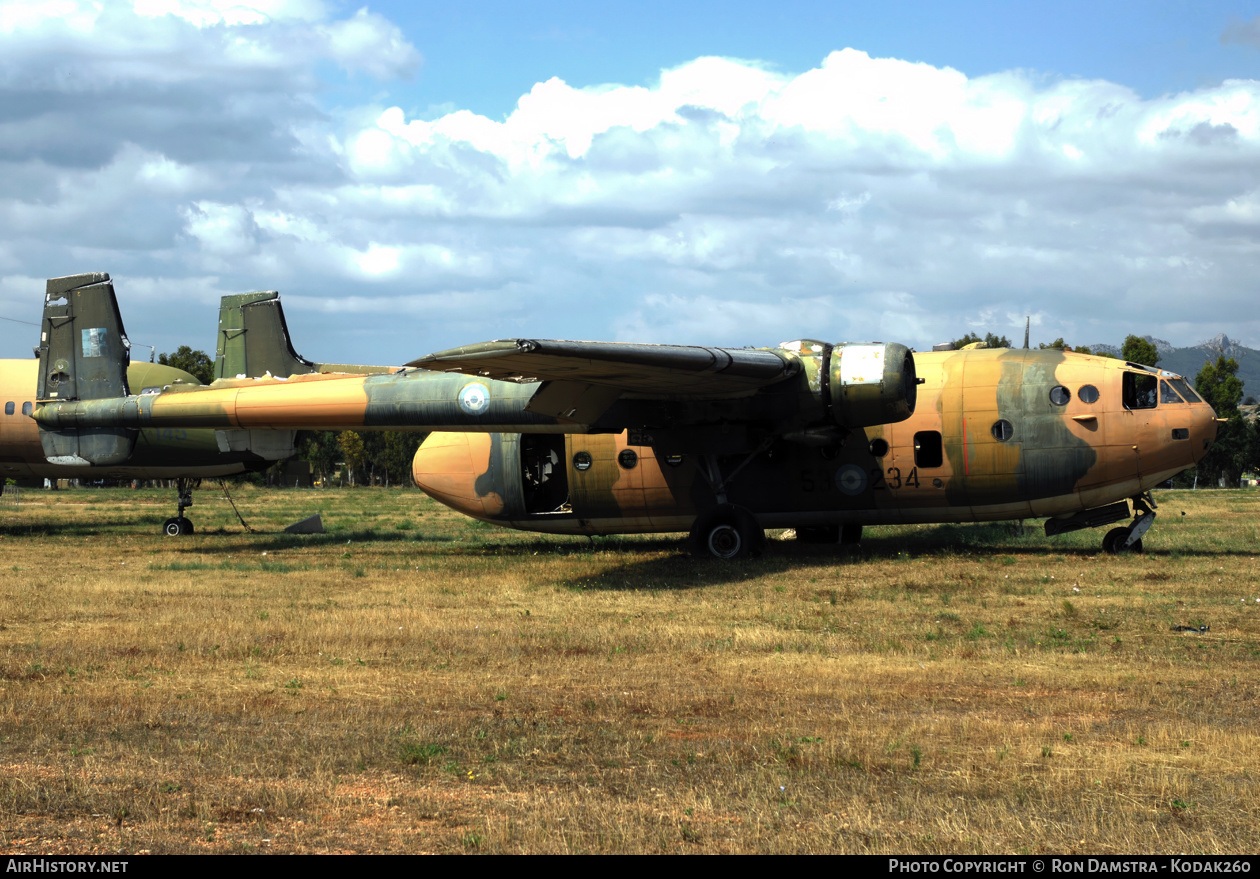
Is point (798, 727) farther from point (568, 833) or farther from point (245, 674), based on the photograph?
point (245, 674)

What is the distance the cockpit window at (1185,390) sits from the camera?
19703mm

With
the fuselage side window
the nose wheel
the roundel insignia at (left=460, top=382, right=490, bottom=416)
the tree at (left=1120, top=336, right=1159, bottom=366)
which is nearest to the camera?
the fuselage side window

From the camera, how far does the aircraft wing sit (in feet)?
50.9

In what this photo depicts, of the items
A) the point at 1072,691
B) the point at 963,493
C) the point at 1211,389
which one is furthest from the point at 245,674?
the point at 1211,389

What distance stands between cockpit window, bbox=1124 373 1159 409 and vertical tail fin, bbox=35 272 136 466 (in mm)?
A: 22979

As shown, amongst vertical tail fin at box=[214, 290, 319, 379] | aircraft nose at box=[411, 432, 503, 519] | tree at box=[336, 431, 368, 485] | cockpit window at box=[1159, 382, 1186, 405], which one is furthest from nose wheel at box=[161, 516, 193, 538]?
tree at box=[336, 431, 368, 485]

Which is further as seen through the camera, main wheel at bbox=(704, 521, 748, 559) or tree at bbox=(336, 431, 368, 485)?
tree at bbox=(336, 431, 368, 485)

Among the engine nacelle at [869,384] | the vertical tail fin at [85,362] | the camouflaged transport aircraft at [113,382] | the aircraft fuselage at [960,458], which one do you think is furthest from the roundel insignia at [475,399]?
the vertical tail fin at [85,362]

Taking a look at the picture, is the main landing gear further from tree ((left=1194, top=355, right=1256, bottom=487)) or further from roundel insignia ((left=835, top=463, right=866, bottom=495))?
tree ((left=1194, top=355, right=1256, bottom=487))

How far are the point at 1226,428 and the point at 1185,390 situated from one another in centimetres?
8012

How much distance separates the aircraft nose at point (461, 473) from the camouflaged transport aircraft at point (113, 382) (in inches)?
112

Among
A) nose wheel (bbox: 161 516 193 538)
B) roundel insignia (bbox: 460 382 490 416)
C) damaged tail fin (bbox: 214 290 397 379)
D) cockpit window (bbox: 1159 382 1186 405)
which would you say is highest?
damaged tail fin (bbox: 214 290 397 379)

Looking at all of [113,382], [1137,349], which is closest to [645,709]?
[113,382]

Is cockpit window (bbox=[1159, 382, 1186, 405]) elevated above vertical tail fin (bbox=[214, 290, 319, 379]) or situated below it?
below
